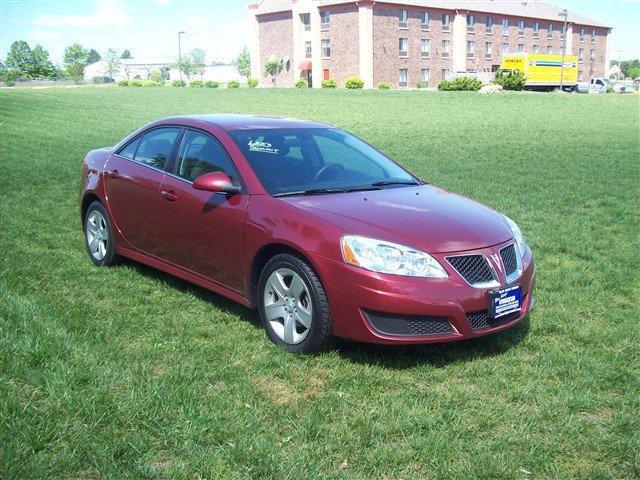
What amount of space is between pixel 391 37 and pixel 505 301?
7124 centimetres

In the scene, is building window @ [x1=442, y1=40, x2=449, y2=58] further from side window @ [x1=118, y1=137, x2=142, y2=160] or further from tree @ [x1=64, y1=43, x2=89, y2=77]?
tree @ [x1=64, y1=43, x2=89, y2=77]

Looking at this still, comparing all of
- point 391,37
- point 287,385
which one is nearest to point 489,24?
point 391,37

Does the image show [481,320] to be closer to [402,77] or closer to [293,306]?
[293,306]

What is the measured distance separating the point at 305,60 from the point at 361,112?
49166 millimetres

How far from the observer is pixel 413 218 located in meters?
4.93

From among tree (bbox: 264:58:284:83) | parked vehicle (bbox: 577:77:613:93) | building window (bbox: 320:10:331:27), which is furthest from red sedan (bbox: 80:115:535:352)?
tree (bbox: 264:58:284:83)

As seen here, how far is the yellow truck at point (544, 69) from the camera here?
61.7 m

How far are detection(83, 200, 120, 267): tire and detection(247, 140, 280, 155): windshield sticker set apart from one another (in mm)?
1965

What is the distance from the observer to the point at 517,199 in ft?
35.0

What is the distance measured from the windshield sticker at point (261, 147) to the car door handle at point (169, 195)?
0.76 m

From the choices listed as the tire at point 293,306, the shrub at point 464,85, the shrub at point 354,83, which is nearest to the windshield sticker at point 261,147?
the tire at point 293,306

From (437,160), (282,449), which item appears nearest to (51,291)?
(282,449)

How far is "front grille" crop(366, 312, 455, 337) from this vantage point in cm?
454

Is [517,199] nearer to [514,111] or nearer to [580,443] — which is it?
[580,443]
